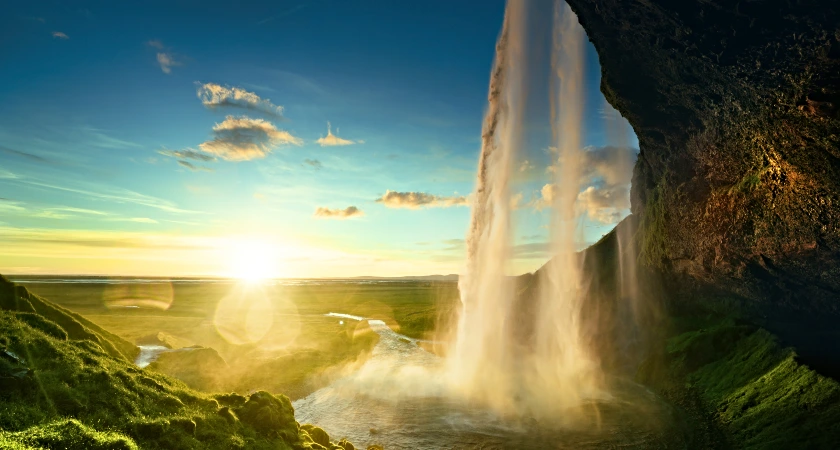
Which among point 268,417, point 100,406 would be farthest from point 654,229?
point 100,406

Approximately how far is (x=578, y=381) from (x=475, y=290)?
48.2 feet

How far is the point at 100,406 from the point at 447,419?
21.8m

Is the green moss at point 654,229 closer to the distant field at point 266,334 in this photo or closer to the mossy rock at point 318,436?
the distant field at point 266,334

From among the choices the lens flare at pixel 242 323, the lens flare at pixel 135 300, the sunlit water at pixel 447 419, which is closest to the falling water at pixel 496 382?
the sunlit water at pixel 447 419

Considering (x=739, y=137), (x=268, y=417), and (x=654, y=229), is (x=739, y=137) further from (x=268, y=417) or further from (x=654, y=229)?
(x=268, y=417)

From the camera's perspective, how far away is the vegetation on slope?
2345 cm

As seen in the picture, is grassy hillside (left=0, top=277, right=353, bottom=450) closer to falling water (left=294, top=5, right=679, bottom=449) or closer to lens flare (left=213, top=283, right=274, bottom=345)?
falling water (left=294, top=5, right=679, bottom=449)

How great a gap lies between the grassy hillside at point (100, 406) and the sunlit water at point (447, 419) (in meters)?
6.25

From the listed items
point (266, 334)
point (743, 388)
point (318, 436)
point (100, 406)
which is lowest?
point (266, 334)

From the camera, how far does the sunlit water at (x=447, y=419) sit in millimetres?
26125

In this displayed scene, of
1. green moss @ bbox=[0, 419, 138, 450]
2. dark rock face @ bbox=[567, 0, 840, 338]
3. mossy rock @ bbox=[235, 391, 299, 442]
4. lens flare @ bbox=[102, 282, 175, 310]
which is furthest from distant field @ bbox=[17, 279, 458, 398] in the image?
dark rock face @ bbox=[567, 0, 840, 338]

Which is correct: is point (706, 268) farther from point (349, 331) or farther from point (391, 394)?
point (349, 331)

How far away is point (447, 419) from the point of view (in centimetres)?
3005

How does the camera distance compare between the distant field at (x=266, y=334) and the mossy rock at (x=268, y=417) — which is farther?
the distant field at (x=266, y=334)
